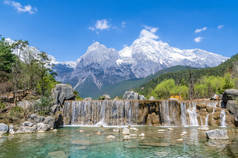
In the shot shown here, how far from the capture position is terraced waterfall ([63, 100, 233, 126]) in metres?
33.0

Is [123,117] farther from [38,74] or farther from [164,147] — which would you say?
[38,74]

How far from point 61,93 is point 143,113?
16.4 meters

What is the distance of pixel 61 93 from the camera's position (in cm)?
3750

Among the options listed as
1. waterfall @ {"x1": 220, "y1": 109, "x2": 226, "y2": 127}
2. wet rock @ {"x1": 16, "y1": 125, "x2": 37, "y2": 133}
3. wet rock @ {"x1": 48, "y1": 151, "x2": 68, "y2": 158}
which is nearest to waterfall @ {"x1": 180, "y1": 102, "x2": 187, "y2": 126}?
waterfall @ {"x1": 220, "y1": 109, "x2": 226, "y2": 127}

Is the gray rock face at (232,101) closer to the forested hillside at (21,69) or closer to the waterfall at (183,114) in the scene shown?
the waterfall at (183,114)

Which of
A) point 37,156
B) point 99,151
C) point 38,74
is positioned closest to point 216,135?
point 99,151

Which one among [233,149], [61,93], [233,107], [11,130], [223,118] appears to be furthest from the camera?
[61,93]

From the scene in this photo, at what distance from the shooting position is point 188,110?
34344mm

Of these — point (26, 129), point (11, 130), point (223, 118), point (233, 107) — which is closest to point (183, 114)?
point (223, 118)

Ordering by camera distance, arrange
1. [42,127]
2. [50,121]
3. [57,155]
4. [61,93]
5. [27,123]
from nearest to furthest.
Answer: [57,155] < [42,127] < [27,123] < [50,121] < [61,93]

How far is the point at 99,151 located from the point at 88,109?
66.0 ft

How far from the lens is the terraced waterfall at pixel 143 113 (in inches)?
1300

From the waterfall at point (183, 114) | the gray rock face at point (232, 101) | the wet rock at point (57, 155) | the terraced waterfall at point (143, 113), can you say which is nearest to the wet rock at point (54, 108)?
the terraced waterfall at point (143, 113)

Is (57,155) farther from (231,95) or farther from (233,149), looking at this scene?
(231,95)
